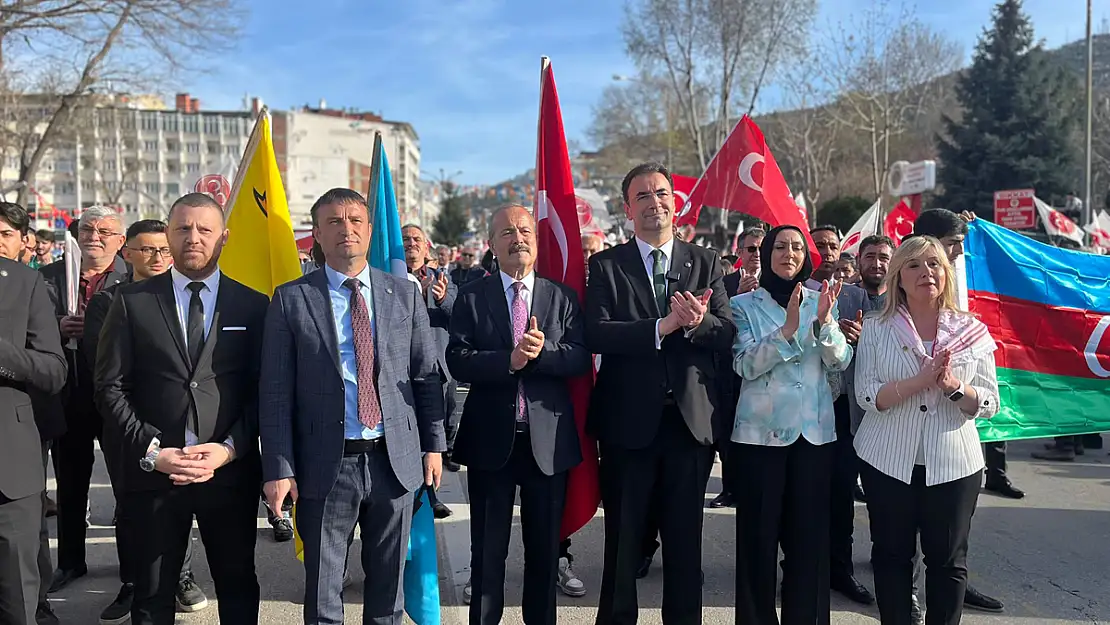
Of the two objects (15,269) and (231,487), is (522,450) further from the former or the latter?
(15,269)

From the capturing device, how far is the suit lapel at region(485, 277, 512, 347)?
3.58 m

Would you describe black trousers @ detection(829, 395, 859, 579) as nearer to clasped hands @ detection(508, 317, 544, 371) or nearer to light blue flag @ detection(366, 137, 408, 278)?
clasped hands @ detection(508, 317, 544, 371)

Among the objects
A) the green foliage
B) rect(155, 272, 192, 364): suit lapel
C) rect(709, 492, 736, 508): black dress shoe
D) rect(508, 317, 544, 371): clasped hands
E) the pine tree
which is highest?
the pine tree

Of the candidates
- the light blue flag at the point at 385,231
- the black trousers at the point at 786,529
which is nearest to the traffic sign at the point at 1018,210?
the black trousers at the point at 786,529

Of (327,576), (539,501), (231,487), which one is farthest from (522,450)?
(231,487)

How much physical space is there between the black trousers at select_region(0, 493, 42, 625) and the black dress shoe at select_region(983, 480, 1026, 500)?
6.85m

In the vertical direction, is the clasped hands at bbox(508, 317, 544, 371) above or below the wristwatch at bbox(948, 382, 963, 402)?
above

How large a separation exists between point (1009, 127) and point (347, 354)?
3437 cm

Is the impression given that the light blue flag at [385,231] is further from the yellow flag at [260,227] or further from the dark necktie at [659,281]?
the dark necktie at [659,281]

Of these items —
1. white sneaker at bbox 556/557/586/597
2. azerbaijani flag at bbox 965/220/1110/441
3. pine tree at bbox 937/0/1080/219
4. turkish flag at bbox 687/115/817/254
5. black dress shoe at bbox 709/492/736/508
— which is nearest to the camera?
white sneaker at bbox 556/557/586/597

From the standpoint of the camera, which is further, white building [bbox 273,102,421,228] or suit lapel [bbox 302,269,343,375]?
white building [bbox 273,102,421,228]

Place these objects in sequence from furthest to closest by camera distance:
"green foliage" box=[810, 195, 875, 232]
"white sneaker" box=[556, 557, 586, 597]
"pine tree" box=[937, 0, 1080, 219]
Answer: "green foliage" box=[810, 195, 875, 232]
"pine tree" box=[937, 0, 1080, 219]
"white sneaker" box=[556, 557, 586, 597]

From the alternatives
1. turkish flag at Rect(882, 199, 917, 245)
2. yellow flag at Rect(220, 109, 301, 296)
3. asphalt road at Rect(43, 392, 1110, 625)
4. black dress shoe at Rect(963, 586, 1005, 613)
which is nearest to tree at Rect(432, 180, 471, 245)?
turkish flag at Rect(882, 199, 917, 245)


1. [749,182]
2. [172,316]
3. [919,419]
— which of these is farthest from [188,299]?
[749,182]
